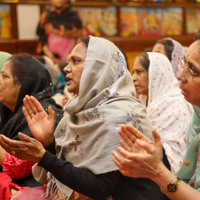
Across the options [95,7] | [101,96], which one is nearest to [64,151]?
[101,96]

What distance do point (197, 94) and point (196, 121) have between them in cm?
29

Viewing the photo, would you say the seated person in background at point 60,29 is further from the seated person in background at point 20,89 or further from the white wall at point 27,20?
the seated person in background at point 20,89

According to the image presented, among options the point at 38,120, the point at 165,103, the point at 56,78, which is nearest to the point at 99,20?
the point at 56,78

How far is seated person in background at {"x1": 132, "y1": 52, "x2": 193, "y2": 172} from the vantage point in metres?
2.70

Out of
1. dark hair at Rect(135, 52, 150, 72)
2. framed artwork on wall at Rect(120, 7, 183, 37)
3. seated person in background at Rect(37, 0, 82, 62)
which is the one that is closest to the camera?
dark hair at Rect(135, 52, 150, 72)

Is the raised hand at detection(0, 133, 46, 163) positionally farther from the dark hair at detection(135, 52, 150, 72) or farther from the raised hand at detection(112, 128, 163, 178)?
the dark hair at detection(135, 52, 150, 72)

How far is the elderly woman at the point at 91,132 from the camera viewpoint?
1.68 metres

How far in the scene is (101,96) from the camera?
1.82 m

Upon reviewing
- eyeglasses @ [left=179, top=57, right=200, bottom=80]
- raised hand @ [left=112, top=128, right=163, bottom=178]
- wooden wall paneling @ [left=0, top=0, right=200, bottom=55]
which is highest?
eyeglasses @ [left=179, top=57, right=200, bottom=80]

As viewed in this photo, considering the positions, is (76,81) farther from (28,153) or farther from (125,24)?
(125,24)

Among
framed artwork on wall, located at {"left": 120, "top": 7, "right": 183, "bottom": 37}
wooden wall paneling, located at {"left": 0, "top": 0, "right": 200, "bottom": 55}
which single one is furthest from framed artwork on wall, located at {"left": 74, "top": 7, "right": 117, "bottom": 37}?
framed artwork on wall, located at {"left": 120, "top": 7, "right": 183, "bottom": 37}

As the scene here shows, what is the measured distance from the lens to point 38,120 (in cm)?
194

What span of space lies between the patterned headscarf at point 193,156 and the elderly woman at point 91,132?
174 millimetres

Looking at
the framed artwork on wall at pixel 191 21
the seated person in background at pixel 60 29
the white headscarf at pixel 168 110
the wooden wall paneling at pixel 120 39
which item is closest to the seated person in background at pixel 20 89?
the white headscarf at pixel 168 110
